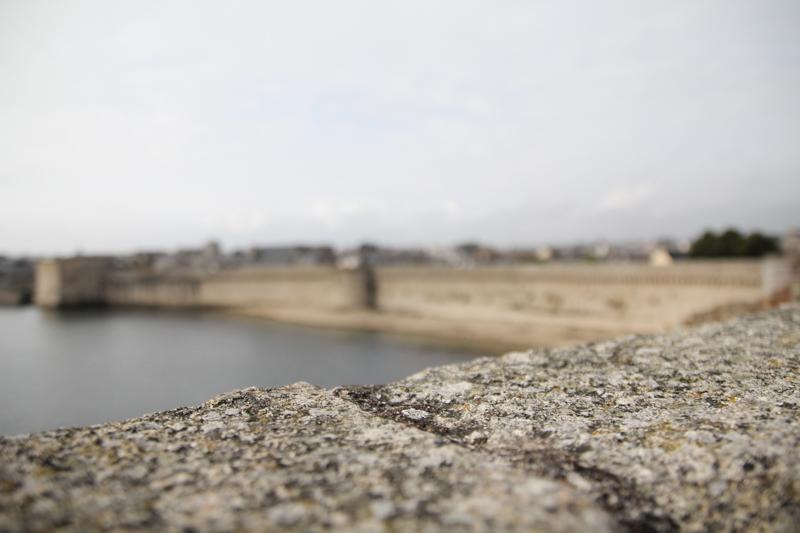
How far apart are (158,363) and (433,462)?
776 inches

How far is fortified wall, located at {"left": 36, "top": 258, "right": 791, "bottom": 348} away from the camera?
2188 cm

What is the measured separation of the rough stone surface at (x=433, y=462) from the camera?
1.01 m

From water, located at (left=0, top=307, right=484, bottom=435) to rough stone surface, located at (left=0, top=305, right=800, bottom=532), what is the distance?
11.2 m

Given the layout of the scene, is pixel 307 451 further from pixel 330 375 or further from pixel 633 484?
pixel 330 375

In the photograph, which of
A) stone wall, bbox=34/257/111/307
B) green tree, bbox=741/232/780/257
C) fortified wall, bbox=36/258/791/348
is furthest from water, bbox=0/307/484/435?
green tree, bbox=741/232/780/257

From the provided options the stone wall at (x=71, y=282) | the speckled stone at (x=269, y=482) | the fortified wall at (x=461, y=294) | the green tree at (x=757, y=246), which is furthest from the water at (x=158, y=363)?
the green tree at (x=757, y=246)

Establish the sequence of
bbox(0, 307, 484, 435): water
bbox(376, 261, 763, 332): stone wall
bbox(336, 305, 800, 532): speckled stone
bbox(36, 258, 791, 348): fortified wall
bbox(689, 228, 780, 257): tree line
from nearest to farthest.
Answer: bbox(336, 305, 800, 532): speckled stone → bbox(0, 307, 484, 435): water → bbox(376, 261, 763, 332): stone wall → bbox(36, 258, 791, 348): fortified wall → bbox(689, 228, 780, 257): tree line

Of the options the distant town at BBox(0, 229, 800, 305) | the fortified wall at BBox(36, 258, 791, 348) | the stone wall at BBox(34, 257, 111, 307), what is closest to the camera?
the fortified wall at BBox(36, 258, 791, 348)

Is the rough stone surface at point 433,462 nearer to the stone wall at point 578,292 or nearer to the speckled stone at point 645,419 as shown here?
the speckled stone at point 645,419

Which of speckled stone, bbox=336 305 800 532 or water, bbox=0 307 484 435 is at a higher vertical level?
speckled stone, bbox=336 305 800 532

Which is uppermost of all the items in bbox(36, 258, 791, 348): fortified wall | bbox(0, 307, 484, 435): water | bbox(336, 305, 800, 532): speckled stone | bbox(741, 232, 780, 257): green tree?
bbox(741, 232, 780, 257): green tree

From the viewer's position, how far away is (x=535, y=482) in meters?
1.13

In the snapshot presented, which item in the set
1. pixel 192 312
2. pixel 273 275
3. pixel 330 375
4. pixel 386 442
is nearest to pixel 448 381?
pixel 386 442

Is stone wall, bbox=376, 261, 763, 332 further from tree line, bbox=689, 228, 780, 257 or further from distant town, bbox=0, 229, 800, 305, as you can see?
tree line, bbox=689, 228, 780, 257
